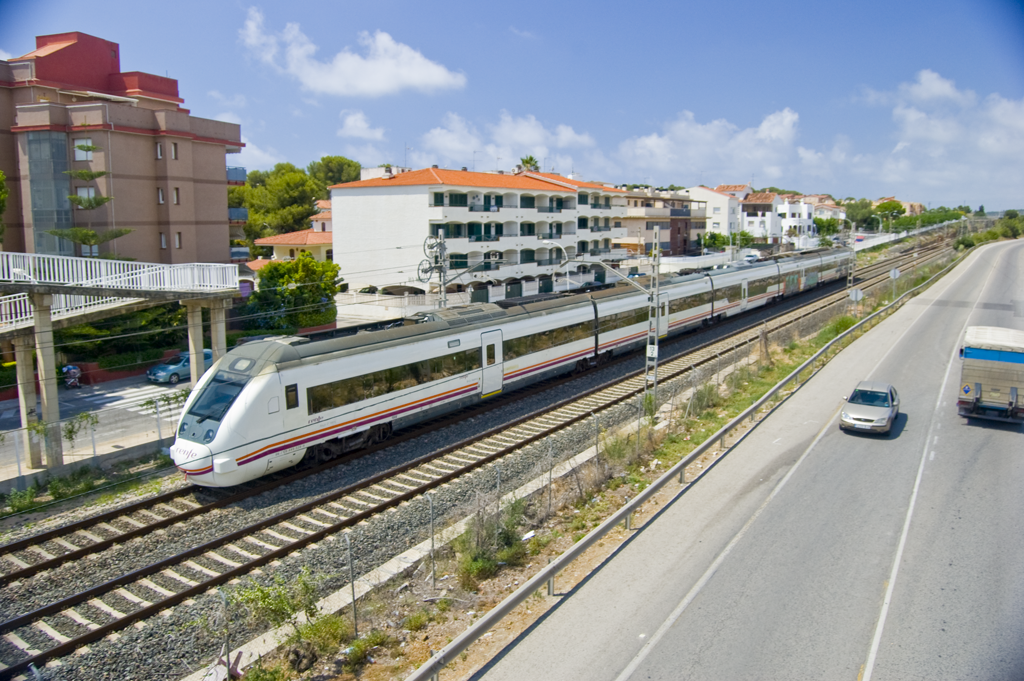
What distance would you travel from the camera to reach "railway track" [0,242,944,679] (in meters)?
10.3

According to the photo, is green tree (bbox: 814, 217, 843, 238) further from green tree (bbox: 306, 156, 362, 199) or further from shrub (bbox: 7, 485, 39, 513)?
shrub (bbox: 7, 485, 39, 513)

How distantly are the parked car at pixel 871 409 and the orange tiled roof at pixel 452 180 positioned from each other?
108 feet

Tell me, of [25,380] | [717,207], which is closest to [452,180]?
[25,380]

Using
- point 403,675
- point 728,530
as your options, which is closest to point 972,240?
point 728,530

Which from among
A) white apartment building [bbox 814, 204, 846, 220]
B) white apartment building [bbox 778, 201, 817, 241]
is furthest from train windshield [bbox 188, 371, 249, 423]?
white apartment building [bbox 814, 204, 846, 220]

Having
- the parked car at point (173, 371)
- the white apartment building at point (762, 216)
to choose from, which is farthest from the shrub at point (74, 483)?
the white apartment building at point (762, 216)

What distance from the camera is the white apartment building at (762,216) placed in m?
108

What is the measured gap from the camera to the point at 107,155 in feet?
106

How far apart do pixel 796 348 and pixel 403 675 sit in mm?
26436

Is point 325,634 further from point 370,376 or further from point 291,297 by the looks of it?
point 291,297

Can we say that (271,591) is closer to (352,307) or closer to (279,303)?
(279,303)

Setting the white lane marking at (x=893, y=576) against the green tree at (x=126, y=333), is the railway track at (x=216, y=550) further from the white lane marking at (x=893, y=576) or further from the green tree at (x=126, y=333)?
the green tree at (x=126, y=333)

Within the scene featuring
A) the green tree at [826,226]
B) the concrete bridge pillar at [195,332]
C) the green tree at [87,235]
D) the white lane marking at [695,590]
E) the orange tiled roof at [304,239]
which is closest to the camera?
the white lane marking at [695,590]

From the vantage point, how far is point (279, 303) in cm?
3688
